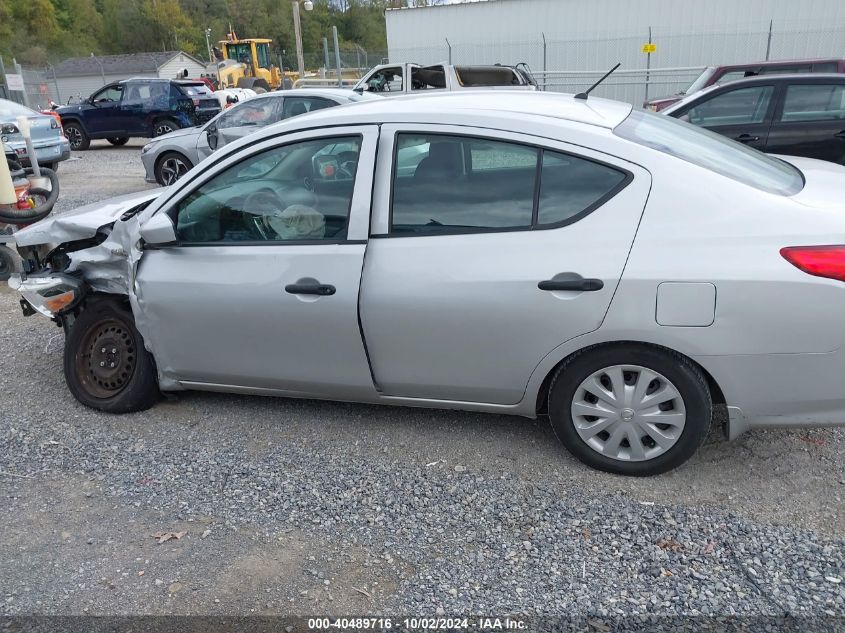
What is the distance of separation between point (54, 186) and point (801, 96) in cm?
845

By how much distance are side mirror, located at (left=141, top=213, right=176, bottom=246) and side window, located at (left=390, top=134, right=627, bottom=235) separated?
1182mm

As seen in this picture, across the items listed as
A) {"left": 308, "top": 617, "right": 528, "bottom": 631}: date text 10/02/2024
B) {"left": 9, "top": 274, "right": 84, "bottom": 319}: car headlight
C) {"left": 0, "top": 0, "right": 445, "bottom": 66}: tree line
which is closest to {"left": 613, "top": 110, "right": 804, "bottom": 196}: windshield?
{"left": 308, "top": 617, "right": 528, "bottom": 631}: date text 10/02/2024

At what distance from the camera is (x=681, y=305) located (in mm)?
2867

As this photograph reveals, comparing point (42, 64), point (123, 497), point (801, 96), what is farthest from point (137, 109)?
point (42, 64)

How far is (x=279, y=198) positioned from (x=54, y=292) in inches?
60.9

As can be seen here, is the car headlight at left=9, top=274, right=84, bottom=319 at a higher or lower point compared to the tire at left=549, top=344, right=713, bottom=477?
higher

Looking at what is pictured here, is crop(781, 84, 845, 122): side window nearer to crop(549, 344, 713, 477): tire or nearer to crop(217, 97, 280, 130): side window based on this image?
crop(549, 344, 713, 477): tire

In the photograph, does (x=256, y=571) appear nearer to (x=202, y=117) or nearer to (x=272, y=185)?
(x=272, y=185)

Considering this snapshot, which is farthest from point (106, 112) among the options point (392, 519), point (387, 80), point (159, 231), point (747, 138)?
point (392, 519)

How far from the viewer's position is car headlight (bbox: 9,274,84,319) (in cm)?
406

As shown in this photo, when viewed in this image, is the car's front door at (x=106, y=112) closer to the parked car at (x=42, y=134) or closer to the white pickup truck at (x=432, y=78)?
the parked car at (x=42, y=134)

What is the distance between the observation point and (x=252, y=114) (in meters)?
10.8

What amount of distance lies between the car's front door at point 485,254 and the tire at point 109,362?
4.87 ft

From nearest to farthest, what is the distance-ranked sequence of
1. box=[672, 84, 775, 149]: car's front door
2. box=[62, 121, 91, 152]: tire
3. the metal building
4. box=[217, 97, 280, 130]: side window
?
box=[672, 84, 775, 149]: car's front door, box=[217, 97, 280, 130]: side window, box=[62, 121, 91, 152]: tire, the metal building
